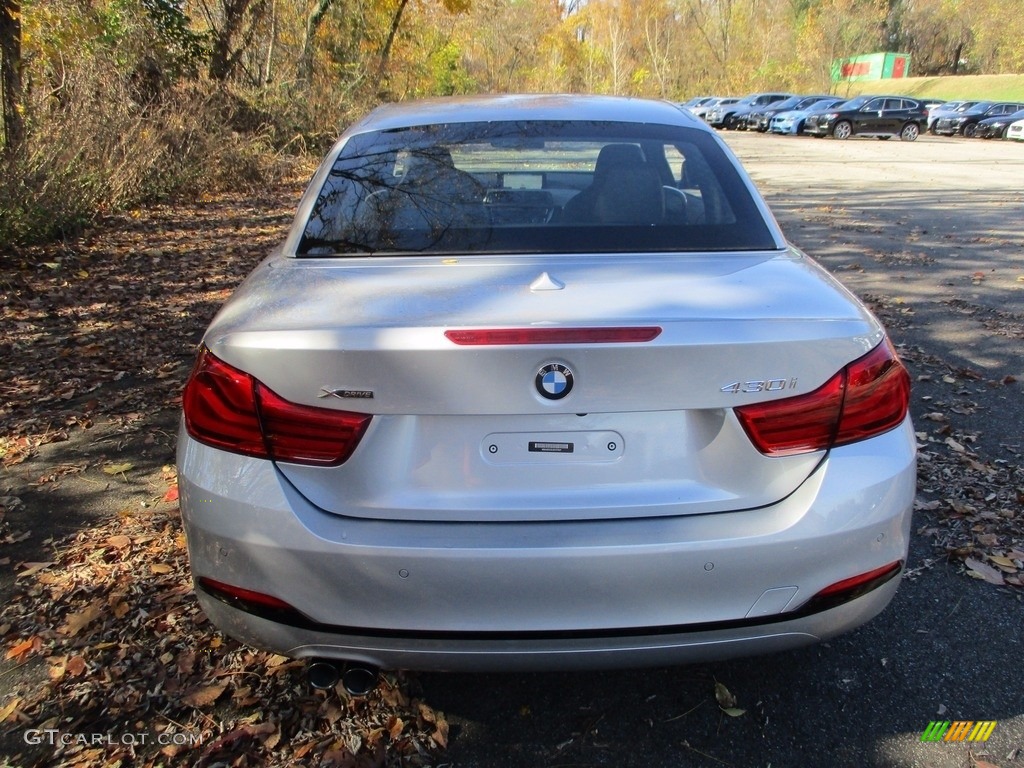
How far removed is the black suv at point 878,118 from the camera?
3438 cm

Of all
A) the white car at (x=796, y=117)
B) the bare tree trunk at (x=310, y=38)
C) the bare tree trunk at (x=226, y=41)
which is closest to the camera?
the bare tree trunk at (x=226, y=41)

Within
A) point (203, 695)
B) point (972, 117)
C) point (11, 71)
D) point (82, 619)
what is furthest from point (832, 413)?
point (972, 117)

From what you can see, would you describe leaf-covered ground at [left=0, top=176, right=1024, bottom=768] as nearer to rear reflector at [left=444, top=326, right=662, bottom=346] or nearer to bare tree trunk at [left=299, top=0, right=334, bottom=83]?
rear reflector at [left=444, top=326, right=662, bottom=346]

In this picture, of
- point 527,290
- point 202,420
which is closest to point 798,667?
point 527,290

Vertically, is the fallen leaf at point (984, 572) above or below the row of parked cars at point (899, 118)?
above

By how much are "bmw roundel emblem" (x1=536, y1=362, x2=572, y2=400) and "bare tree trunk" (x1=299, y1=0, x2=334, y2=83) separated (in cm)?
1963

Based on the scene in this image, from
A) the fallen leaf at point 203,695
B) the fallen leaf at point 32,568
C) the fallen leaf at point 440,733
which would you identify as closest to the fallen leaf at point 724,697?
the fallen leaf at point 440,733

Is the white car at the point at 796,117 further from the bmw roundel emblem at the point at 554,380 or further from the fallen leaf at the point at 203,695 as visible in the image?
the fallen leaf at the point at 203,695

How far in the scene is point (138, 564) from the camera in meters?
3.23

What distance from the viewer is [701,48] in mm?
69375

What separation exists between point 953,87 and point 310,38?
59.2m

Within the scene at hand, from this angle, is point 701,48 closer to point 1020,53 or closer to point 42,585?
point 1020,53

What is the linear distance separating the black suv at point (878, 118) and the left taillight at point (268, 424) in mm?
37653

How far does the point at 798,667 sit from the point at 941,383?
3211 mm
